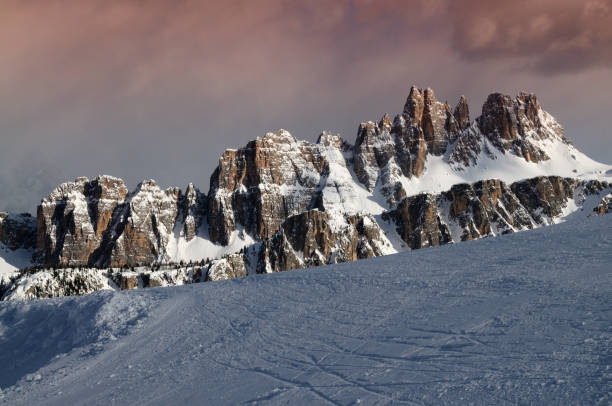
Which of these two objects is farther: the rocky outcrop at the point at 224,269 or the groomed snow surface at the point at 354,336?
the rocky outcrop at the point at 224,269

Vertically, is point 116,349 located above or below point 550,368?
above

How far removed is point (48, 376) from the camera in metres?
15.2

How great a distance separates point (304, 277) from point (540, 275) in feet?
34.0

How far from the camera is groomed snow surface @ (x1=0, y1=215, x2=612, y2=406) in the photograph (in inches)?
401

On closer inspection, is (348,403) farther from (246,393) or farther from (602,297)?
(602,297)

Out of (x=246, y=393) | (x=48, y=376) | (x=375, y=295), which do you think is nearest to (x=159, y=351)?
(x=48, y=376)

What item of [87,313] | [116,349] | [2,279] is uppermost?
[2,279]

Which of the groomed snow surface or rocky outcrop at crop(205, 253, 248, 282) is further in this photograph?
rocky outcrop at crop(205, 253, 248, 282)

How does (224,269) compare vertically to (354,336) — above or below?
above

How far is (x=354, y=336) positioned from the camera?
1386 centimetres

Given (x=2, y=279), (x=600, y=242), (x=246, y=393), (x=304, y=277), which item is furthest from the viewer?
(x=2, y=279)

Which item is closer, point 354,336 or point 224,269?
point 354,336

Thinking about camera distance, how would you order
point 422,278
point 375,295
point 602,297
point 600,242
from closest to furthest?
point 602,297
point 375,295
point 422,278
point 600,242

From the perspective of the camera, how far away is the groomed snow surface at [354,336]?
10.2m
